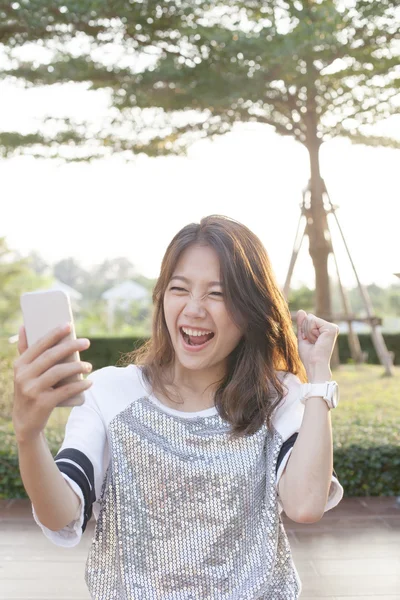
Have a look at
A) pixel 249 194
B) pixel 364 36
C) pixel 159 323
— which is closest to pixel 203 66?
pixel 364 36

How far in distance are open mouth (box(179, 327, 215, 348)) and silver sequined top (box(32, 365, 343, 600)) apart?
0.51 feet

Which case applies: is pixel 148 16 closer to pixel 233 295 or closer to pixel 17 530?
pixel 17 530

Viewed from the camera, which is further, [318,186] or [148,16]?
[318,186]

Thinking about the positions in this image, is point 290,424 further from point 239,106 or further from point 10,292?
point 10,292

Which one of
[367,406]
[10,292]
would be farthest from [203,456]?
[10,292]

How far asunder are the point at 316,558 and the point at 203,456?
6.55 feet

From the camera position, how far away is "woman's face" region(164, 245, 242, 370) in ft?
4.79

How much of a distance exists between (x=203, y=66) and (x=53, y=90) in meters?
1.66

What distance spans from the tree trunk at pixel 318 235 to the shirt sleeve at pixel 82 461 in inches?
264

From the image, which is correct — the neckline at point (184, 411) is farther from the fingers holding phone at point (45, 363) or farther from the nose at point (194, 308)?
the fingers holding phone at point (45, 363)

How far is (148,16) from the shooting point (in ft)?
23.7

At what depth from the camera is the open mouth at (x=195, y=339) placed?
1.48 meters

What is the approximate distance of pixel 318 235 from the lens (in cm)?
848

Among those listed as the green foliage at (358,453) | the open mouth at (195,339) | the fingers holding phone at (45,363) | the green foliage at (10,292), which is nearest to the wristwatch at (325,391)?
the open mouth at (195,339)
